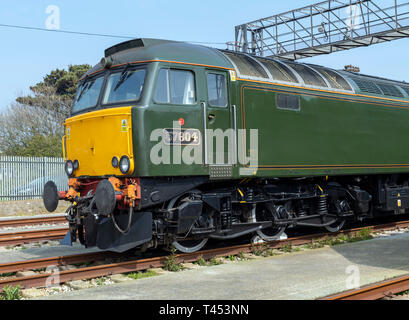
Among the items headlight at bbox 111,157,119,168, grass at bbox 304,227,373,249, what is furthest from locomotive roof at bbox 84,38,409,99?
grass at bbox 304,227,373,249

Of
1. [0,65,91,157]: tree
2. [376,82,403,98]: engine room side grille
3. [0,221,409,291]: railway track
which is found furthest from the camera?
[0,65,91,157]: tree

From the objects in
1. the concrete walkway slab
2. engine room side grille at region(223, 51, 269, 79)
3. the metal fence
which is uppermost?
engine room side grille at region(223, 51, 269, 79)

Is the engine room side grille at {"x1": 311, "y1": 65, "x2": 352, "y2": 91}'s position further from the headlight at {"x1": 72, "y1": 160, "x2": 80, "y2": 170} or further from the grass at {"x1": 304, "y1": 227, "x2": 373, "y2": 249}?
the headlight at {"x1": 72, "y1": 160, "x2": 80, "y2": 170}

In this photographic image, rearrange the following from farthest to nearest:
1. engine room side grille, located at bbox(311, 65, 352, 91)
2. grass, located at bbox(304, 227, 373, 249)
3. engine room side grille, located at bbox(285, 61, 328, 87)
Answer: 1. engine room side grille, located at bbox(311, 65, 352, 91)
2. engine room side grille, located at bbox(285, 61, 328, 87)
3. grass, located at bbox(304, 227, 373, 249)

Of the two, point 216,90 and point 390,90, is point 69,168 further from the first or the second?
point 390,90

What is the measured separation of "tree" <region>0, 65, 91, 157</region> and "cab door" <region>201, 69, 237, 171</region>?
74.5 feet

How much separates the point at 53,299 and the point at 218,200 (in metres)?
3.60

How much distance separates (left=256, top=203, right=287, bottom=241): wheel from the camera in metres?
9.94

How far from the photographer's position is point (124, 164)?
7770 millimetres

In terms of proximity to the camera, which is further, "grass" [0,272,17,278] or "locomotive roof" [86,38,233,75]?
"locomotive roof" [86,38,233,75]

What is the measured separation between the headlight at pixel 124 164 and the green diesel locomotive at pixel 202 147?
0.06ft

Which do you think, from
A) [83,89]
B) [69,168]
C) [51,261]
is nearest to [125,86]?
[83,89]

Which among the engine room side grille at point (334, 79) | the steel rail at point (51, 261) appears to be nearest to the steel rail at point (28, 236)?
the steel rail at point (51, 261)

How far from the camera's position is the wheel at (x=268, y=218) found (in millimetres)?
9938
